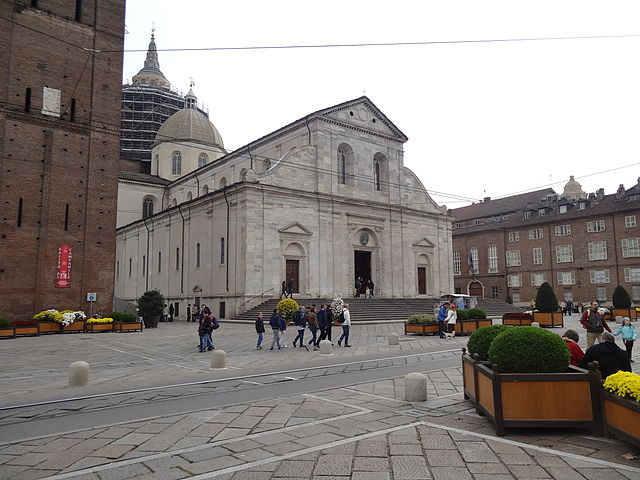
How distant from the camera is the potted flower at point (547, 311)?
2658 cm

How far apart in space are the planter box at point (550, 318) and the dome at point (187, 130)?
41.2 m

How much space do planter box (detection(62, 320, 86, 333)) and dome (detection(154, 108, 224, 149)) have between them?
103 ft

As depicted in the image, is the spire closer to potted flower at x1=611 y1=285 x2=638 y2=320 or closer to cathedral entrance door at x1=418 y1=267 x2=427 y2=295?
cathedral entrance door at x1=418 y1=267 x2=427 y2=295

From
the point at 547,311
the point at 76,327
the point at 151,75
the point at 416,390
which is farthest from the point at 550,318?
the point at 151,75

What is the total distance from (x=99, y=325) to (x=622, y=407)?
84.9 ft

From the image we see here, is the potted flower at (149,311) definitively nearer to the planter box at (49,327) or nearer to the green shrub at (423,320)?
the planter box at (49,327)

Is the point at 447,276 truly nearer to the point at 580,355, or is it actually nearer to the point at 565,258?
the point at 565,258

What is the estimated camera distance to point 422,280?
44.6 meters

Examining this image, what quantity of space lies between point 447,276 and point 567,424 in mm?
40384

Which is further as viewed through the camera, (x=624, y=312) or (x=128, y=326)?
(x=624, y=312)

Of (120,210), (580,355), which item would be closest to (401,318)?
(580,355)

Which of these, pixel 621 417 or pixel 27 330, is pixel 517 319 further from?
pixel 27 330

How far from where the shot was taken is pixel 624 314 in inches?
1308

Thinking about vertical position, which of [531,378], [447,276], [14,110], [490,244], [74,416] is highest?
[14,110]
